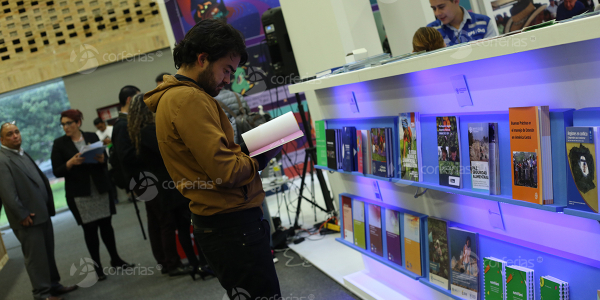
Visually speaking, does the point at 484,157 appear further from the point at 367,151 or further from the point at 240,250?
the point at 240,250

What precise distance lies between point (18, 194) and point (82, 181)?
53cm

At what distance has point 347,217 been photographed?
2959 millimetres

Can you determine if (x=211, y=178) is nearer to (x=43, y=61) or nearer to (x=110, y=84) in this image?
(x=110, y=84)

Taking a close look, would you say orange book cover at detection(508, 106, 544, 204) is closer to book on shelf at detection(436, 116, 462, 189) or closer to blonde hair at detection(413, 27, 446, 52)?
book on shelf at detection(436, 116, 462, 189)

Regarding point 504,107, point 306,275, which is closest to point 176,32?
point 306,275

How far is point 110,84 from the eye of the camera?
8617 millimetres

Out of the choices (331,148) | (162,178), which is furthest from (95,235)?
(331,148)

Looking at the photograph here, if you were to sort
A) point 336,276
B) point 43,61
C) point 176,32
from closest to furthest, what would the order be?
point 336,276 < point 176,32 < point 43,61

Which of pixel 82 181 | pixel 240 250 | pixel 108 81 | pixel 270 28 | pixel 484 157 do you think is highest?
pixel 108 81

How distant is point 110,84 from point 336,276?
23.0 ft

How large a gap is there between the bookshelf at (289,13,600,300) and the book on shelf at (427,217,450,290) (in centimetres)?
8

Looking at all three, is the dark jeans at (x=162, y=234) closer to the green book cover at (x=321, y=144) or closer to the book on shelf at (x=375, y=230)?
the green book cover at (x=321, y=144)

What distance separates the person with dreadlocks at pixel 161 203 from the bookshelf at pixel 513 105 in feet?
5.90

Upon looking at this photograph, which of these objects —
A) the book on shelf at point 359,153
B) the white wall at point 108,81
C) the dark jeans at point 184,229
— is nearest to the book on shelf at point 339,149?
the book on shelf at point 359,153
